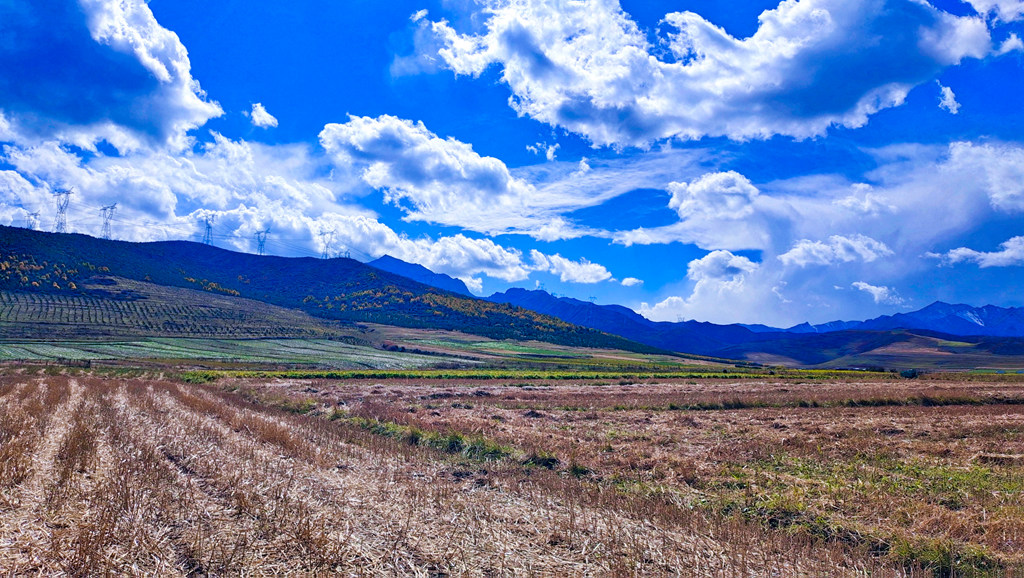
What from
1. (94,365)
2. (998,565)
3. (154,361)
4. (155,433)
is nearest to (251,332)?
(154,361)

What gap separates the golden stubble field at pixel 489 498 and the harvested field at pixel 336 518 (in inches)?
1.7

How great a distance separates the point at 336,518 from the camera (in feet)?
24.6

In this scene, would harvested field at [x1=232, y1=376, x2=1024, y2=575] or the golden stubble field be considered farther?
harvested field at [x1=232, y1=376, x2=1024, y2=575]

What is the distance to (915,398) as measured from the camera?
1232 inches

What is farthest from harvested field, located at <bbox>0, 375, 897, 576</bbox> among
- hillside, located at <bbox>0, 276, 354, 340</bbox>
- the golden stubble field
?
hillside, located at <bbox>0, 276, 354, 340</bbox>

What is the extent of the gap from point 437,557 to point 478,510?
2.12 m

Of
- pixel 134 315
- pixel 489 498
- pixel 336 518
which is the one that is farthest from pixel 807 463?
pixel 134 315

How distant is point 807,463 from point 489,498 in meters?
9.15

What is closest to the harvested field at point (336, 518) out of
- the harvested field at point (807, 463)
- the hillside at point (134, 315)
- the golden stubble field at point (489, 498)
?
the golden stubble field at point (489, 498)

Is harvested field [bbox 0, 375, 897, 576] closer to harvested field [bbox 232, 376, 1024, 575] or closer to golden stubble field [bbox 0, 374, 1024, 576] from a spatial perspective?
golden stubble field [bbox 0, 374, 1024, 576]

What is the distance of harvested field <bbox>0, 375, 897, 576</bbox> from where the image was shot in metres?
5.91

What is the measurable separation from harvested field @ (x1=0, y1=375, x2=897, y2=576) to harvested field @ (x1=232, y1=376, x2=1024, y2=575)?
0.63 m

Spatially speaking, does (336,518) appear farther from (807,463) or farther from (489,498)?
(807,463)

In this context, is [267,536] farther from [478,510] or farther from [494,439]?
[494,439]
